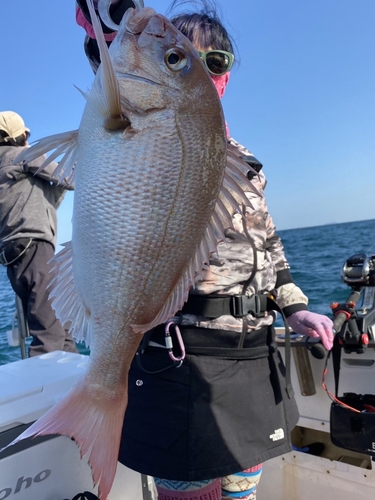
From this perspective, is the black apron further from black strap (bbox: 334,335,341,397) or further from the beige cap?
the beige cap

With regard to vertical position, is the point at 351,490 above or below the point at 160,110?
below

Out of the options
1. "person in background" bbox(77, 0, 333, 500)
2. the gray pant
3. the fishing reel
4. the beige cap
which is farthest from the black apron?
the beige cap

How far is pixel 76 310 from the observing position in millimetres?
1020

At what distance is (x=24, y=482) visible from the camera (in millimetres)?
1280

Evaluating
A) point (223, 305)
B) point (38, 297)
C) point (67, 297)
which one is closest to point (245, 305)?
point (223, 305)

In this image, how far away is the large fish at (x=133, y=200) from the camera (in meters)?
0.89

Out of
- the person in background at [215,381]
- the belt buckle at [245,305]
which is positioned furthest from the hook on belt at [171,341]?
the belt buckle at [245,305]

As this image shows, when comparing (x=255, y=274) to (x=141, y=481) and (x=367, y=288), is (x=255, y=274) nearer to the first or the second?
(x=141, y=481)

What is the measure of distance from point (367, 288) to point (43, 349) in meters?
2.23

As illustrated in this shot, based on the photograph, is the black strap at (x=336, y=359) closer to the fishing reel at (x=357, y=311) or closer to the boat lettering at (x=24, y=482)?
the fishing reel at (x=357, y=311)

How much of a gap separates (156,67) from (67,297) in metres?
0.57

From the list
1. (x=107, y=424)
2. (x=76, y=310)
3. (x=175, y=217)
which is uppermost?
(x=175, y=217)

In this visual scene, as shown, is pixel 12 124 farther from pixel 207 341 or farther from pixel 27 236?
pixel 207 341

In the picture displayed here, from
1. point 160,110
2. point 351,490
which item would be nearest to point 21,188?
point 160,110
